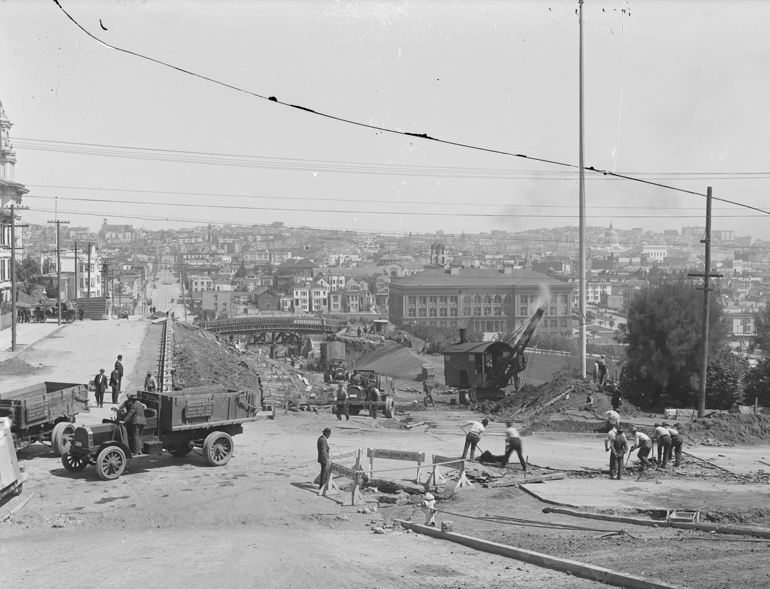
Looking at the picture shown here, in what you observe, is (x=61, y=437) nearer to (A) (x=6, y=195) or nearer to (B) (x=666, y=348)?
(B) (x=666, y=348)

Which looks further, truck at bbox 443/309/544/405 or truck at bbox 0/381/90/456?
truck at bbox 443/309/544/405

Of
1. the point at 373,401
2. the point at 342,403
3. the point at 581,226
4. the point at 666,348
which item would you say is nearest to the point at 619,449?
the point at 342,403

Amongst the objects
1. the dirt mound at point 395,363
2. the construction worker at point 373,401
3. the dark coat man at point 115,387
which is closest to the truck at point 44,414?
the dark coat man at point 115,387

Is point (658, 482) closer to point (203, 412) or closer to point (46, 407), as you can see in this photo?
point (203, 412)

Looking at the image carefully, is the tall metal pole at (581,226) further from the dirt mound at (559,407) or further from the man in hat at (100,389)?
the man in hat at (100,389)

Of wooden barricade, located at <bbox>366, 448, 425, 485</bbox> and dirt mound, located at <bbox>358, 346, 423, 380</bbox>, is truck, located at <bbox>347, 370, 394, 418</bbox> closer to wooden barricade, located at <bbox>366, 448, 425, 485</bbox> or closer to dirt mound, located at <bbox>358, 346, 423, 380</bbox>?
wooden barricade, located at <bbox>366, 448, 425, 485</bbox>

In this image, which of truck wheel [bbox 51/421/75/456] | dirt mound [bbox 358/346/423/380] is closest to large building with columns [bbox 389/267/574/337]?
dirt mound [bbox 358/346/423/380]

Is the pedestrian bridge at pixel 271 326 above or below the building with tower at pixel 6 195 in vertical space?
below
